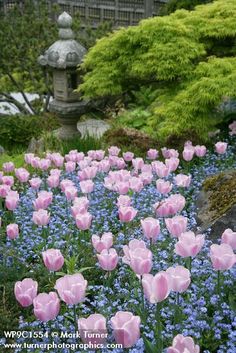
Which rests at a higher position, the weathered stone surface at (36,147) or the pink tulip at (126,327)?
the pink tulip at (126,327)

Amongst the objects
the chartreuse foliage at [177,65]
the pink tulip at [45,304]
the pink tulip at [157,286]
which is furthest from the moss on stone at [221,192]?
the pink tulip at [45,304]

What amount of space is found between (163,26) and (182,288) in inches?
168

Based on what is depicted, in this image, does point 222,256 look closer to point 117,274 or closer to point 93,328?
point 93,328

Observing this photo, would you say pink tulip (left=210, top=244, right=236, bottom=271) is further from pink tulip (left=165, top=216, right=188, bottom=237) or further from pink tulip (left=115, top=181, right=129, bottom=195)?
pink tulip (left=115, top=181, right=129, bottom=195)

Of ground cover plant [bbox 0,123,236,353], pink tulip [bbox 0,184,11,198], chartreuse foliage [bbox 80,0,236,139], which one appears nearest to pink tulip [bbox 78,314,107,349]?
ground cover plant [bbox 0,123,236,353]

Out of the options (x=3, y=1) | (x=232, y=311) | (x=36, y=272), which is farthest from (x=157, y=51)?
(x=3, y=1)

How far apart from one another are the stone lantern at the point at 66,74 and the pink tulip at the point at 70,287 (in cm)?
554

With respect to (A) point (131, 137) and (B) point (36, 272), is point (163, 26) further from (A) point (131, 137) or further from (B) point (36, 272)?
(B) point (36, 272)

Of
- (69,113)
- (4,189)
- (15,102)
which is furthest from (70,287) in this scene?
(15,102)

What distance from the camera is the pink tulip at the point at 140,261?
109 inches

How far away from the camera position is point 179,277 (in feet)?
9.03

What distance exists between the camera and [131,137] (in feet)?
23.6

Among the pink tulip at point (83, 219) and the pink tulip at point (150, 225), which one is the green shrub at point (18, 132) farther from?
the pink tulip at point (150, 225)

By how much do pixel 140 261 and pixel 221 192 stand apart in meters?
2.00
